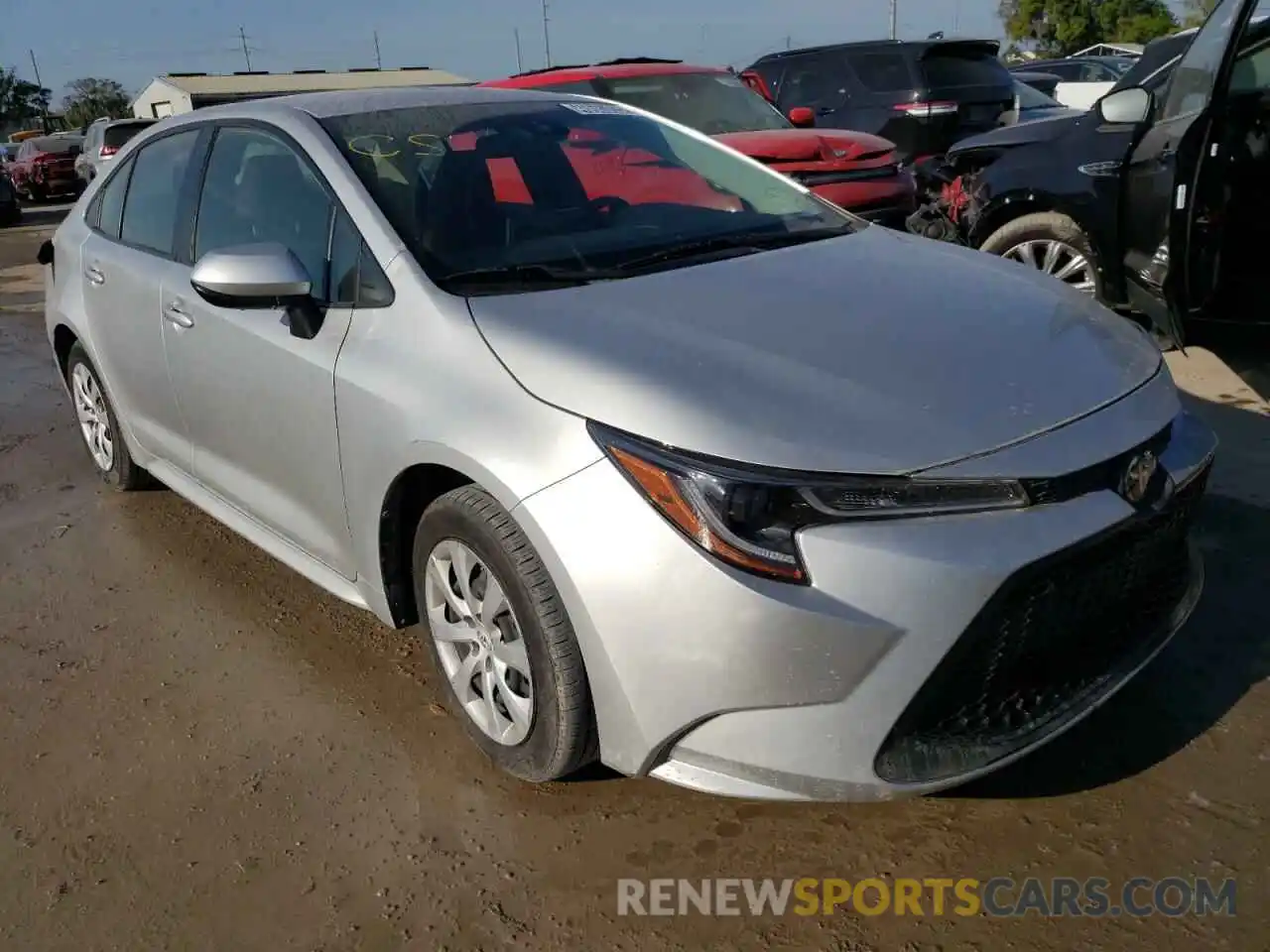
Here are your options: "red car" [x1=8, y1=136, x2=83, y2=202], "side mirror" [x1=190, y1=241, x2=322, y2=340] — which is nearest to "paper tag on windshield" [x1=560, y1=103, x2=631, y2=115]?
"side mirror" [x1=190, y1=241, x2=322, y2=340]

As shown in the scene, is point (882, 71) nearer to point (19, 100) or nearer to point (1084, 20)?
point (1084, 20)

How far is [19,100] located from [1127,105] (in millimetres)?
87525

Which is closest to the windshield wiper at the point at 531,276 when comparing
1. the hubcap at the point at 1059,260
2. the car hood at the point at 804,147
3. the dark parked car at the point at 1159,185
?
the dark parked car at the point at 1159,185

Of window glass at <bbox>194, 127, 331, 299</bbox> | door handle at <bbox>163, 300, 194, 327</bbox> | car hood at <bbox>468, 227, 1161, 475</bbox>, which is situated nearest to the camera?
car hood at <bbox>468, 227, 1161, 475</bbox>

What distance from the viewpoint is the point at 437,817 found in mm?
2590

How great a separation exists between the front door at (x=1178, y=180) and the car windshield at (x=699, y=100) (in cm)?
345

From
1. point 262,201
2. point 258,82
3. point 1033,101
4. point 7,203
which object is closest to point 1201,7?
point 1033,101

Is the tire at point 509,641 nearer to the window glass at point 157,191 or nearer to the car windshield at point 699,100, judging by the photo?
the window glass at point 157,191

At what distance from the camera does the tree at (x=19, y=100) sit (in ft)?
242

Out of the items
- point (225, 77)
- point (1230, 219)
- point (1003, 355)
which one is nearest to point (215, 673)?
point (1003, 355)

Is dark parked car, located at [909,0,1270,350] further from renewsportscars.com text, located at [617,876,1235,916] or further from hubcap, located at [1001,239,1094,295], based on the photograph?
renewsportscars.com text, located at [617,876,1235,916]

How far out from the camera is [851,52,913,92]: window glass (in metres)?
10.3

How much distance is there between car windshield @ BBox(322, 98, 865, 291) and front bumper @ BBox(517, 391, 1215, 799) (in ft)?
3.05

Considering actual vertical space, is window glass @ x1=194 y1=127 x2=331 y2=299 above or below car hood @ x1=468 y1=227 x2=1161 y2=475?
above
